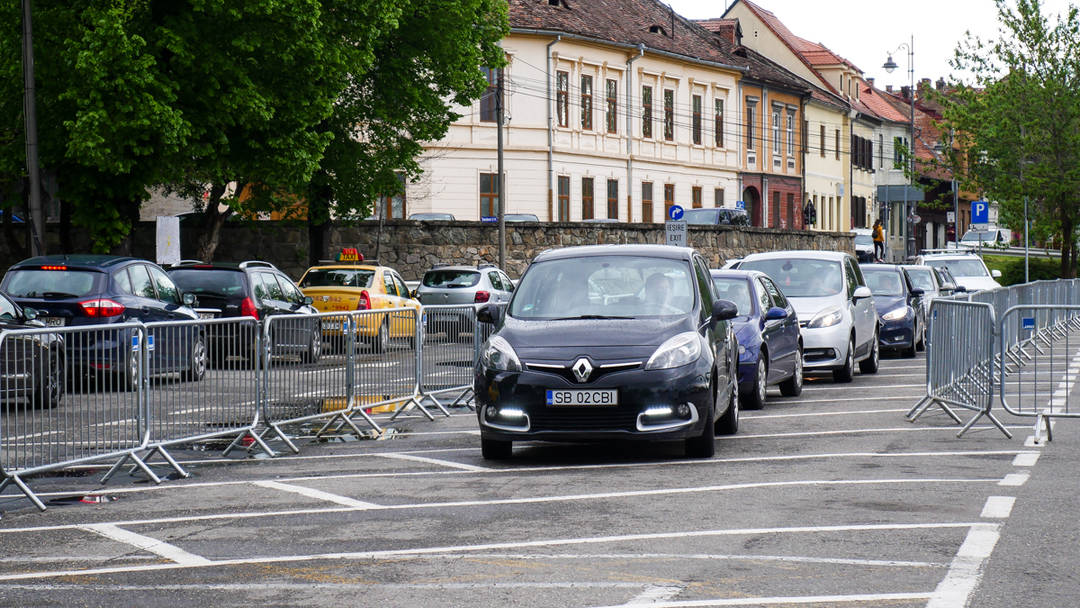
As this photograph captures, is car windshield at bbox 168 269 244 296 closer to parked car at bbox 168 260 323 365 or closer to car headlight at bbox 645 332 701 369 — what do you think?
parked car at bbox 168 260 323 365

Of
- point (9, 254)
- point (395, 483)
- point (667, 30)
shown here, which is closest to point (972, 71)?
point (667, 30)

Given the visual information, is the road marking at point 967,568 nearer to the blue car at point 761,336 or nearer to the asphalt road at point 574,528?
the asphalt road at point 574,528

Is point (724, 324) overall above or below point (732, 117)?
below

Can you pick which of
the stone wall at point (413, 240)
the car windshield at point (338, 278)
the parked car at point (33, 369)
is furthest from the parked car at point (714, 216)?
the parked car at point (33, 369)

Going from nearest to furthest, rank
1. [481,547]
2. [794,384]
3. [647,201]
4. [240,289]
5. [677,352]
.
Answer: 1. [481,547]
2. [677,352]
3. [794,384]
4. [240,289]
5. [647,201]

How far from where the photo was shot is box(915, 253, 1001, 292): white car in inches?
1446

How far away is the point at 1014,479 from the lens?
1031cm

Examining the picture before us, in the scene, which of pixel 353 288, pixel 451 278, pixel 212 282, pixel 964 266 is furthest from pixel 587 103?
pixel 212 282

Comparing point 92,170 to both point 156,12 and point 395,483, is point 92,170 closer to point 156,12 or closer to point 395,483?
point 156,12

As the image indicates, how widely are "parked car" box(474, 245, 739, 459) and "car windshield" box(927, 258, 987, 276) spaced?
26135 mm

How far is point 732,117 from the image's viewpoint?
6888 centimetres

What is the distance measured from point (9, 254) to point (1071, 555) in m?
31.6

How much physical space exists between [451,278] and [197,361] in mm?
20639

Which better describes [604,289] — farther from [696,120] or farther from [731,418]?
[696,120]
